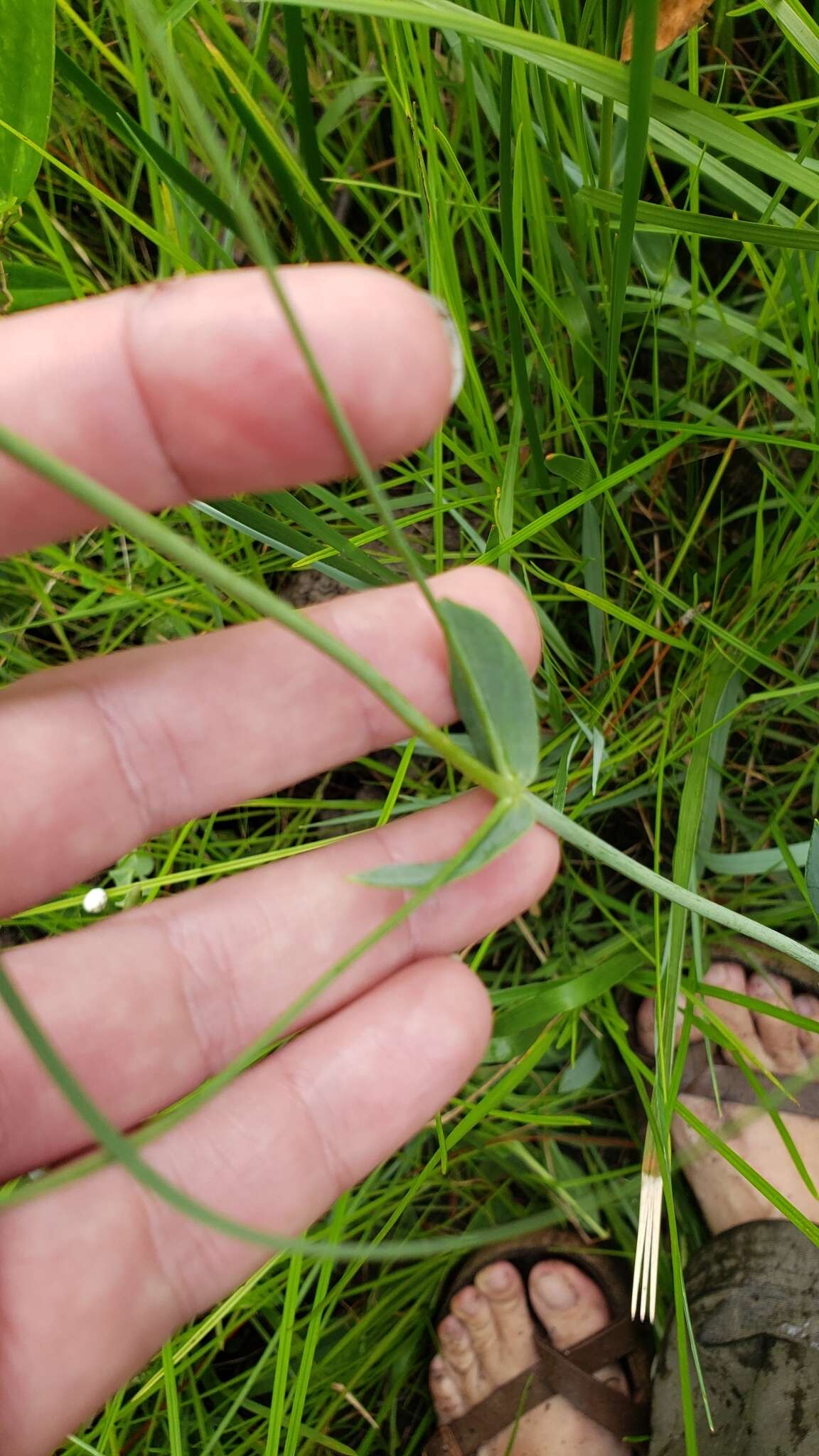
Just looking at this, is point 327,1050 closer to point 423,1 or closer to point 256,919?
point 256,919

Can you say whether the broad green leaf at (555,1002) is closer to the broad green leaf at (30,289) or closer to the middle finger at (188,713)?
the middle finger at (188,713)

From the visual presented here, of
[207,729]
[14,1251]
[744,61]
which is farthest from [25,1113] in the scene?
[744,61]

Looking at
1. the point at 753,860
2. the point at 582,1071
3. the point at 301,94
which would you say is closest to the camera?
the point at 301,94

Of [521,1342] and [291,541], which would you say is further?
[521,1342]

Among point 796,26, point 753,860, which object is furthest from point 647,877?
point 796,26

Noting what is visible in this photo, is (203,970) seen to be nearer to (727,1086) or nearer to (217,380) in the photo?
(217,380)

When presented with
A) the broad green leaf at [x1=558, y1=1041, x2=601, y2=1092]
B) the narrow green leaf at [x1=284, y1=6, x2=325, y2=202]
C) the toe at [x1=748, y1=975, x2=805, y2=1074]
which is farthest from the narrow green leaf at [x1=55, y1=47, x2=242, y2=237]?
the toe at [x1=748, y1=975, x2=805, y2=1074]
